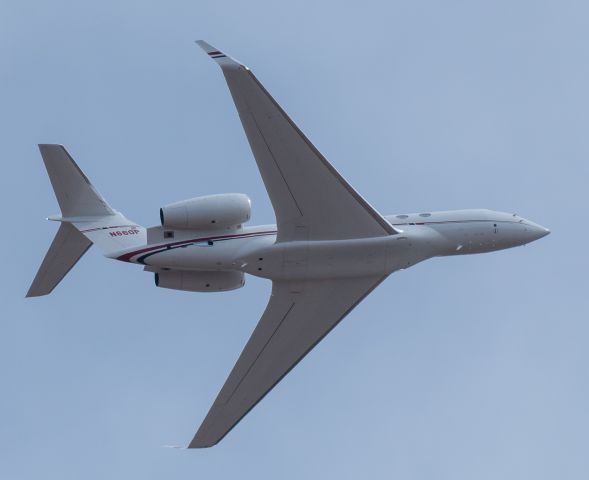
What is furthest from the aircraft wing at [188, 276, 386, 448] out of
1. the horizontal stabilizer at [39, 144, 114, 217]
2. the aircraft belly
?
the horizontal stabilizer at [39, 144, 114, 217]

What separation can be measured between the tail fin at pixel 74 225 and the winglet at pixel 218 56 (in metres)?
7.99

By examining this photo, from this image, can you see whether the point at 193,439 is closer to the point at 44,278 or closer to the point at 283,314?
the point at 283,314

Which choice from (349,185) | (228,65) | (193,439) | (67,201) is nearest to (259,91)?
(228,65)

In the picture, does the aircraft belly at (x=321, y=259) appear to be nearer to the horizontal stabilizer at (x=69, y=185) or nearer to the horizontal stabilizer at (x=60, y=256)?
the horizontal stabilizer at (x=69, y=185)

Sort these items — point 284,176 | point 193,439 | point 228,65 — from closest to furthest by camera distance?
point 228,65
point 284,176
point 193,439

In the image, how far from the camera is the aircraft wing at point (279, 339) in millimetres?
36125

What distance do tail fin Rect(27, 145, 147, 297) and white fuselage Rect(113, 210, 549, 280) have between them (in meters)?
1.60

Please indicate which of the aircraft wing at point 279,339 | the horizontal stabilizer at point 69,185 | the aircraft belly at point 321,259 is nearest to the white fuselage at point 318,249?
the aircraft belly at point 321,259

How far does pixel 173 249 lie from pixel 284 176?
14.4ft

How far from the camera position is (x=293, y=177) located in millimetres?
33250

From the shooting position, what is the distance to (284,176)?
33.2 metres

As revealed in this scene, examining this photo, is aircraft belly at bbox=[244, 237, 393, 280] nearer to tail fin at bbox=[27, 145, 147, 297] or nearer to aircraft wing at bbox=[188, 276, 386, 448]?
aircraft wing at bbox=[188, 276, 386, 448]

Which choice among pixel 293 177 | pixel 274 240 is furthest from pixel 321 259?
pixel 293 177

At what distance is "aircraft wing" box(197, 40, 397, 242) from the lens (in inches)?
1233
